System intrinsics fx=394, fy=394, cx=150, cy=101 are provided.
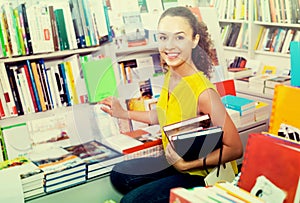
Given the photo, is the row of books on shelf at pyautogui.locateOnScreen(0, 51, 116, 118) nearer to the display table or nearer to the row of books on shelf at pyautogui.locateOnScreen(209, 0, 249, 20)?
the display table

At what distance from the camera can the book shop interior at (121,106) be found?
1.63m

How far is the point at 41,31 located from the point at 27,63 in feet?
0.57

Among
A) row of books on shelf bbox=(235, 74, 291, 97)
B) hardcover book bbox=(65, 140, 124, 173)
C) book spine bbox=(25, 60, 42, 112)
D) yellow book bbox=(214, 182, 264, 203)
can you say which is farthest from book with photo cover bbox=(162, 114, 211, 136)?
row of books on shelf bbox=(235, 74, 291, 97)

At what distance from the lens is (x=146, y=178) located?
181 centimetres

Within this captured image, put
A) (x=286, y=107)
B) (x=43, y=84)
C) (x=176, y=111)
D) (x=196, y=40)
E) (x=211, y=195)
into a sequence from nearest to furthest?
(x=211, y=195), (x=286, y=107), (x=176, y=111), (x=196, y=40), (x=43, y=84)

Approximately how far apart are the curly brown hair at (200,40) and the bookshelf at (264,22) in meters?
1.64

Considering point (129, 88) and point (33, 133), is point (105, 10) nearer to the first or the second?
point (129, 88)

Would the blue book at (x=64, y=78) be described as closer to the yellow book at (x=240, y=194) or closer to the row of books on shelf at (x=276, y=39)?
the yellow book at (x=240, y=194)

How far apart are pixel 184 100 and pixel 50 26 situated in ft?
2.63

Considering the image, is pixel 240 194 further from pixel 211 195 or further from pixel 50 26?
pixel 50 26

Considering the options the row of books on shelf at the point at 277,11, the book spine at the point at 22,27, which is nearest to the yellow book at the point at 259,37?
the row of books on shelf at the point at 277,11

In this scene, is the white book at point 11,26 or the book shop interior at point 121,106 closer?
the book shop interior at point 121,106

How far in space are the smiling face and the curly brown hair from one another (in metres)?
0.03

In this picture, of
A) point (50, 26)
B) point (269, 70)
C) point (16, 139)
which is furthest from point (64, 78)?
point (269, 70)
